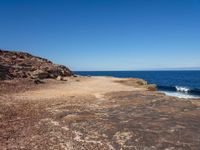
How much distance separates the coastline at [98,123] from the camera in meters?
12.2

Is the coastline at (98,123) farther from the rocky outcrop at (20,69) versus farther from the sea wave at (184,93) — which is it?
the sea wave at (184,93)

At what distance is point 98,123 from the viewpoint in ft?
51.6

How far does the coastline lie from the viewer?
12250 mm

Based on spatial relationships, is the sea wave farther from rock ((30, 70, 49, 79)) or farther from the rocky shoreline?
the rocky shoreline

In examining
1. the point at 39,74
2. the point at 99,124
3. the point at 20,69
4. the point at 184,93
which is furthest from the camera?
the point at 184,93

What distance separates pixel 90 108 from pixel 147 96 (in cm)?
747

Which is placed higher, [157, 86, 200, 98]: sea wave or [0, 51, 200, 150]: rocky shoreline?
[0, 51, 200, 150]: rocky shoreline

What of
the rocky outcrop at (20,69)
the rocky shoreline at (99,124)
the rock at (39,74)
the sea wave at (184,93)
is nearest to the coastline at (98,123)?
the rocky shoreline at (99,124)

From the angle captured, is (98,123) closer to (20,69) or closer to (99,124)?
(99,124)

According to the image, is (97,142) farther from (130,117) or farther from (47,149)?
(130,117)

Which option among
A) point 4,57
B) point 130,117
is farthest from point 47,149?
point 4,57

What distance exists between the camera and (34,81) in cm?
3716

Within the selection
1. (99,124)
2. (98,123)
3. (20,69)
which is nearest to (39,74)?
(20,69)

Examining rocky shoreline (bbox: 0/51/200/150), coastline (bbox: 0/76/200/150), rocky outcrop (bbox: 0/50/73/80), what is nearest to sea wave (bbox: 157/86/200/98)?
rocky outcrop (bbox: 0/50/73/80)
